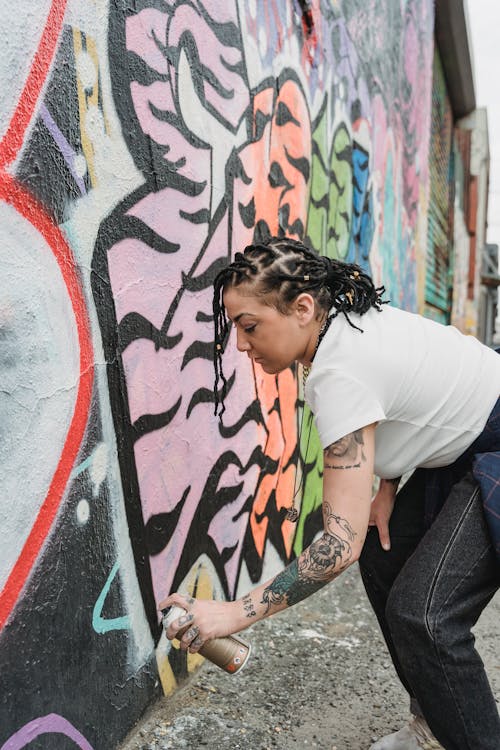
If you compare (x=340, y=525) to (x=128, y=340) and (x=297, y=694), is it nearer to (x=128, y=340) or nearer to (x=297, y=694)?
(x=128, y=340)

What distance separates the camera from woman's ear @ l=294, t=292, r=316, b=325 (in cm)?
174

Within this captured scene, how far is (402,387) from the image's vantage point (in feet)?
5.70

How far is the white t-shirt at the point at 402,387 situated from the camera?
1.63 meters

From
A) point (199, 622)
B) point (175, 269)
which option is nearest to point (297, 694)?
point (199, 622)

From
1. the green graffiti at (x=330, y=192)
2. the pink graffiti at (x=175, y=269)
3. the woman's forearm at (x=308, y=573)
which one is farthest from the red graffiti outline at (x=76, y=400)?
the green graffiti at (x=330, y=192)

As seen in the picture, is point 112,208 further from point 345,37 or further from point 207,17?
point 345,37

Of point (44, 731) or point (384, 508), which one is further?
point (384, 508)

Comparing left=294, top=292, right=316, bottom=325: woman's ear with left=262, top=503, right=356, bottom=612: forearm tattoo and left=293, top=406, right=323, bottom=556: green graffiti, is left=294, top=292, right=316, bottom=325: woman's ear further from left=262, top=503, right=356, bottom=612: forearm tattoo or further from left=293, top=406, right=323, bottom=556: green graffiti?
left=293, top=406, right=323, bottom=556: green graffiti

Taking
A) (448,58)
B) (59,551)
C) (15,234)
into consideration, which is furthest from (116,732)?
(448,58)

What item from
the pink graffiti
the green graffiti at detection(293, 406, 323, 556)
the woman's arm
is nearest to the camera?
the woman's arm

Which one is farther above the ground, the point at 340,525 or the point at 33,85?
the point at 33,85

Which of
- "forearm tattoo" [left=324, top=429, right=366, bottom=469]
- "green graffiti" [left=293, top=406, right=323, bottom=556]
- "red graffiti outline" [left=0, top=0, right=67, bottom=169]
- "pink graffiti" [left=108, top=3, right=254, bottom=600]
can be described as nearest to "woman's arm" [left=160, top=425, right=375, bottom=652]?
"forearm tattoo" [left=324, top=429, right=366, bottom=469]

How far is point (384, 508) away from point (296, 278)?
0.81 meters

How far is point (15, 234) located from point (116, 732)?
1.43 meters
